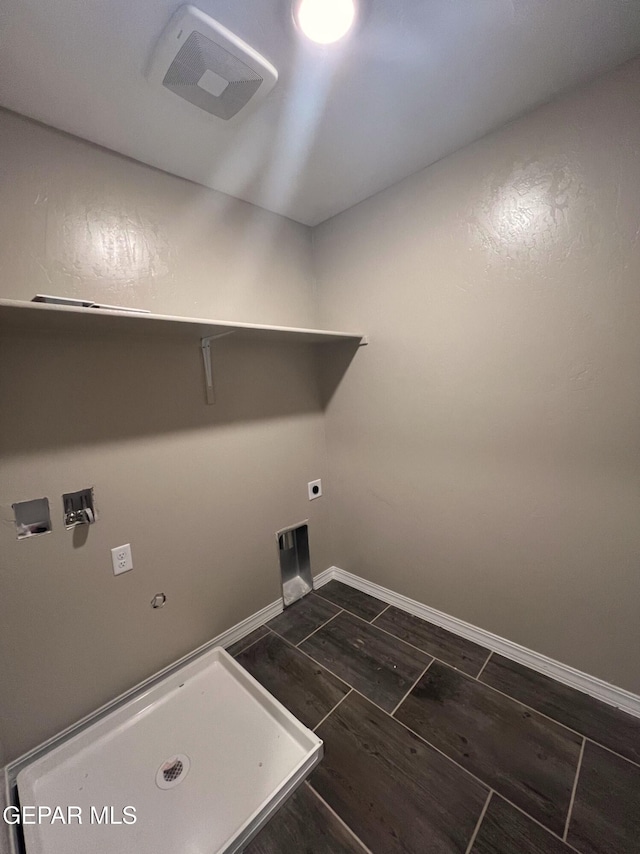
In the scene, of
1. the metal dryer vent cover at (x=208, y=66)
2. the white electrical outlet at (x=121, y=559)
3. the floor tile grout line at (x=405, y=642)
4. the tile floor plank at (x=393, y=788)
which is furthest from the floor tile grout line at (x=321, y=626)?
the metal dryer vent cover at (x=208, y=66)

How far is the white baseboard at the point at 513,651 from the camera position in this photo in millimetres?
1386

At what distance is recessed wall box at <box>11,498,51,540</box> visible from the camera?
1261 millimetres

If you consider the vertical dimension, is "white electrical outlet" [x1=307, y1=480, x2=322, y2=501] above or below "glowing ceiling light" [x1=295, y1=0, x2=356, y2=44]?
below

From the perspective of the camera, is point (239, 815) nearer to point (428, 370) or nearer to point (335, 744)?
point (335, 744)

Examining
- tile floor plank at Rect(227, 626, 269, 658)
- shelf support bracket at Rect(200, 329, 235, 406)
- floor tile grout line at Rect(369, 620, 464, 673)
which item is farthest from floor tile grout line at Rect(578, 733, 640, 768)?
shelf support bracket at Rect(200, 329, 235, 406)

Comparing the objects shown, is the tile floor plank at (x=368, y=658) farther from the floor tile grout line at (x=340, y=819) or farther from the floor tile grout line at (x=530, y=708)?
the floor tile grout line at (x=340, y=819)

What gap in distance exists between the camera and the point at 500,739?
1.29 metres

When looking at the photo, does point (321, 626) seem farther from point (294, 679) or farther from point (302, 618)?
point (294, 679)

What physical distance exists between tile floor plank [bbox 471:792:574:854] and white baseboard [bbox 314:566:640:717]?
0.64 meters

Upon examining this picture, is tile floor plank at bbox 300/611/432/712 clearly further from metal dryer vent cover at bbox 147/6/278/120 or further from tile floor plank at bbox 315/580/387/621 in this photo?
metal dryer vent cover at bbox 147/6/278/120

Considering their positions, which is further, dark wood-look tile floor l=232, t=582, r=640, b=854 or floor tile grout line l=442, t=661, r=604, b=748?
floor tile grout line l=442, t=661, r=604, b=748

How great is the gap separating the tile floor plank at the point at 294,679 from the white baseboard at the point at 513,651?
59cm

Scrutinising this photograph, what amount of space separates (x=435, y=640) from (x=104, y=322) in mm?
2143

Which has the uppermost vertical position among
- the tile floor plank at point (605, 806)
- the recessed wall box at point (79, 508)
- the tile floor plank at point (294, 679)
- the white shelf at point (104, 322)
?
→ the white shelf at point (104, 322)
